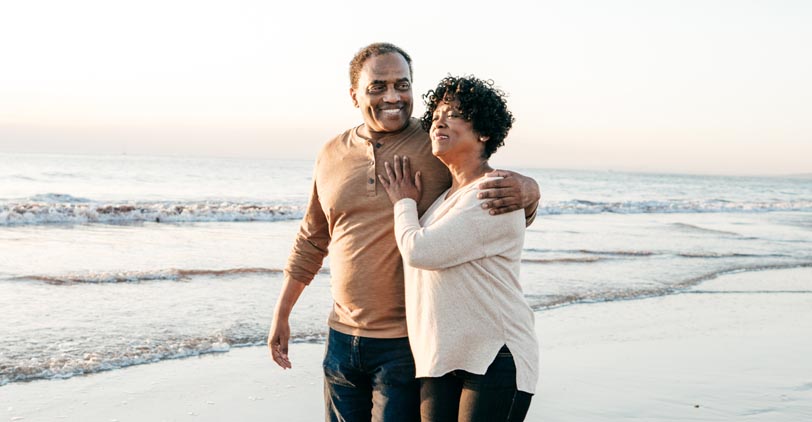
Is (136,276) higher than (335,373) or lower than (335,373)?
lower

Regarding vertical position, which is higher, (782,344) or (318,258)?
(318,258)

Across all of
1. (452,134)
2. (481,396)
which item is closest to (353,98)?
(452,134)

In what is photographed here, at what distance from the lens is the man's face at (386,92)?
2994 millimetres

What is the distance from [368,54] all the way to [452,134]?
577mm

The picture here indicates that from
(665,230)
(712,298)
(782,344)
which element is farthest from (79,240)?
(665,230)

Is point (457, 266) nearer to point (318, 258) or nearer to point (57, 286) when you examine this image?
point (318, 258)

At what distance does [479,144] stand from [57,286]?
744 cm

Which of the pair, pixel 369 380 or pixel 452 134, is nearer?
pixel 452 134

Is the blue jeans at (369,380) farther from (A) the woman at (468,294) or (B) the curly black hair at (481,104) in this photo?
(B) the curly black hair at (481,104)

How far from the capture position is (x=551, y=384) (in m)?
5.46

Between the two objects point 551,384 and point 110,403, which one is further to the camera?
point 551,384

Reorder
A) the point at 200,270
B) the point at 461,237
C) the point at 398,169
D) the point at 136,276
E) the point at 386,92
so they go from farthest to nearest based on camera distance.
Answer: the point at 200,270, the point at 136,276, the point at 386,92, the point at 398,169, the point at 461,237

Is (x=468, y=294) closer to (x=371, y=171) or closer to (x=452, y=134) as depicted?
(x=452, y=134)

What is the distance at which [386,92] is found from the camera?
9.86ft
